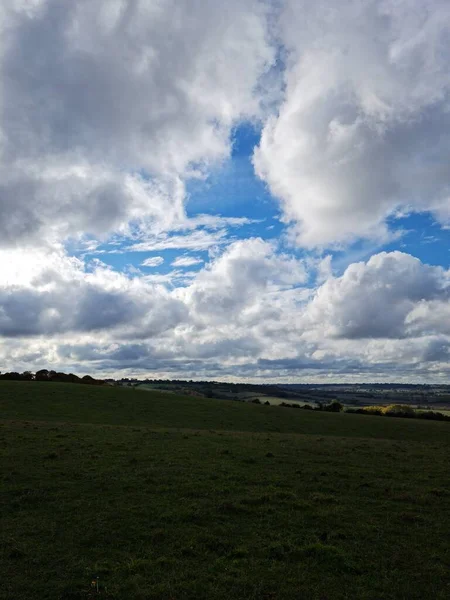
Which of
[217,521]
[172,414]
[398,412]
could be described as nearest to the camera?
[217,521]

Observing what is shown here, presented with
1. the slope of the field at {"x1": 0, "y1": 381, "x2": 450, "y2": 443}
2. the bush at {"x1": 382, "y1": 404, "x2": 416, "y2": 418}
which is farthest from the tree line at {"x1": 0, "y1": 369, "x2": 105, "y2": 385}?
Answer: the bush at {"x1": 382, "y1": 404, "x2": 416, "y2": 418}

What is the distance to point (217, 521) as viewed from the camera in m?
14.8

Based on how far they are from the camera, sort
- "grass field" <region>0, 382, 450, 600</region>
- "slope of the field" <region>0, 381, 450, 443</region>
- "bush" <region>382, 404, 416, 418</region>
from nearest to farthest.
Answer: "grass field" <region>0, 382, 450, 600</region> → "slope of the field" <region>0, 381, 450, 443</region> → "bush" <region>382, 404, 416, 418</region>

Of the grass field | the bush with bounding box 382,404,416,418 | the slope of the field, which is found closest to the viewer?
the grass field

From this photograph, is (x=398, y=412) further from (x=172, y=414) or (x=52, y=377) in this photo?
(x=52, y=377)

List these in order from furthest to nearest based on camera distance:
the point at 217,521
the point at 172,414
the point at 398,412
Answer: the point at 398,412 < the point at 172,414 < the point at 217,521

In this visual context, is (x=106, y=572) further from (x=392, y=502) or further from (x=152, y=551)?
(x=392, y=502)

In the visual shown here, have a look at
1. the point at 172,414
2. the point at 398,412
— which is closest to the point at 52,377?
the point at 172,414

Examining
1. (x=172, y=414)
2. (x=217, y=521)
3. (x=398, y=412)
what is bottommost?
(x=398, y=412)

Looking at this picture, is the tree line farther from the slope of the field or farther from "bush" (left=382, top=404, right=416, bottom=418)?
"bush" (left=382, top=404, right=416, bottom=418)

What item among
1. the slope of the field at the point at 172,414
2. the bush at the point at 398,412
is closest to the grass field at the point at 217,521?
the slope of the field at the point at 172,414

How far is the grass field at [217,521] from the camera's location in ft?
35.3

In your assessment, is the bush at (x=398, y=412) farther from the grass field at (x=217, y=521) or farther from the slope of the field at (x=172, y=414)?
the grass field at (x=217, y=521)

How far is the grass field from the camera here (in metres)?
10.7
